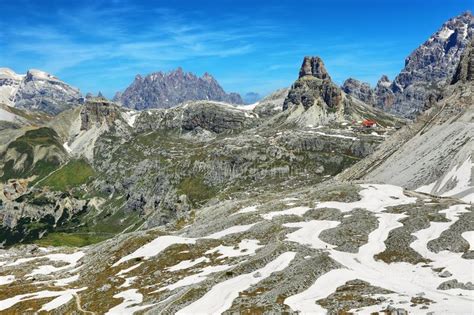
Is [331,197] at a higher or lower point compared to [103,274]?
higher

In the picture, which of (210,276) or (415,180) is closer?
(210,276)

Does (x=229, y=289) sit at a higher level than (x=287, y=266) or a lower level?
→ lower

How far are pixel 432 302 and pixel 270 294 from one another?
22.3 metres

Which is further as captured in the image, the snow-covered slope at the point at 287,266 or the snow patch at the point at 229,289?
the snow patch at the point at 229,289

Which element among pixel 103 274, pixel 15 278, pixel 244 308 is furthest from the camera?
pixel 15 278

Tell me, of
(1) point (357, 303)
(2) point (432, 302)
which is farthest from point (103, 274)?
(2) point (432, 302)

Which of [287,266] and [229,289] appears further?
[287,266]

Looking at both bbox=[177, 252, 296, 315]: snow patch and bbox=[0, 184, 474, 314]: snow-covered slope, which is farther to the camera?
bbox=[177, 252, 296, 315]: snow patch

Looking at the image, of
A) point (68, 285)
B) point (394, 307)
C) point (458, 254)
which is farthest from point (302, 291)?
point (68, 285)

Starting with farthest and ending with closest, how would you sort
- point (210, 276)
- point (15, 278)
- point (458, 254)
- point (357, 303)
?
1. point (15, 278)
2. point (210, 276)
3. point (458, 254)
4. point (357, 303)

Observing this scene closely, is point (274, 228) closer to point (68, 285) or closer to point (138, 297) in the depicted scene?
point (138, 297)

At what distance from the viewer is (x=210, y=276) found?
82562mm

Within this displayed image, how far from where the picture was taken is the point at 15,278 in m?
119

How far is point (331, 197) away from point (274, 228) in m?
32.7
